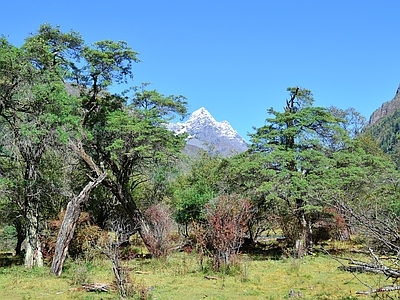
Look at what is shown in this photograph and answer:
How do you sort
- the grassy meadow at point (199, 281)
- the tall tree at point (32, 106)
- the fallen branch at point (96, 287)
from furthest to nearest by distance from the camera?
the tall tree at point (32, 106) → the fallen branch at point (96, 287) → the grassy meadow at point (199, 281)

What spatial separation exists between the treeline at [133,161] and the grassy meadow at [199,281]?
914 millimetres

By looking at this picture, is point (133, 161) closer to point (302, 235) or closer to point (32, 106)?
point (32, 106)

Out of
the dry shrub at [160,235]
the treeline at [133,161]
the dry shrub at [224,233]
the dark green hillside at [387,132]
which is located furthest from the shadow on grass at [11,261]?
the dark green hillside at [387,132]

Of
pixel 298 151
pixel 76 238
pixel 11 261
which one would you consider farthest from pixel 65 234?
pixel 298 151

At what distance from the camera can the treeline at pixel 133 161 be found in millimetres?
13977

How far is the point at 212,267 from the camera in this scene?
1323 cm

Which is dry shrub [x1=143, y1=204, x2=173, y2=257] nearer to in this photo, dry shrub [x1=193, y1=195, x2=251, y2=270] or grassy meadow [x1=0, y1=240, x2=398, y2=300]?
grassy meadow [x1=0, y1=240, x2=398, y2=300]

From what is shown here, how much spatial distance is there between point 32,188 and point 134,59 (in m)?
6.91

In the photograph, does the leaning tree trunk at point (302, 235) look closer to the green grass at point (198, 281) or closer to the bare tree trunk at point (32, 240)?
the green grass at point (198, 281)

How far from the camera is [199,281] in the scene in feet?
39.0

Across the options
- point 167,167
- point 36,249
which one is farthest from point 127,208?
point 36,249

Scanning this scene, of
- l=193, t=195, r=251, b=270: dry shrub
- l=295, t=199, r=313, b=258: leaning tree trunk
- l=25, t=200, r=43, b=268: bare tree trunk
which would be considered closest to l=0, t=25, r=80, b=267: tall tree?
l=25, t=200, r=43, b=268: bare tree trunk

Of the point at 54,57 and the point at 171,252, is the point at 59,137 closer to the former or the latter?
the point at 54,57

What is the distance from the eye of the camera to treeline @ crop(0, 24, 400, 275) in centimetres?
1398
